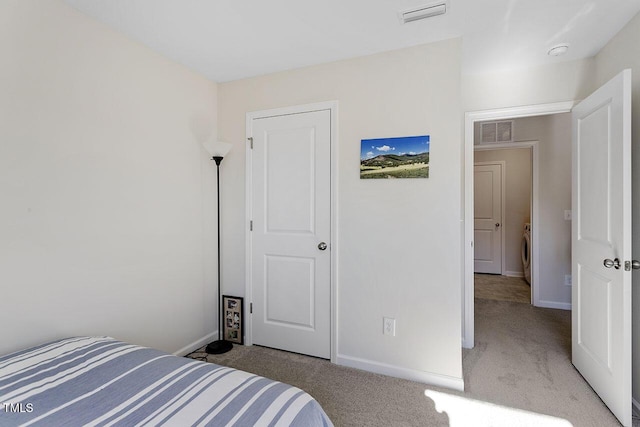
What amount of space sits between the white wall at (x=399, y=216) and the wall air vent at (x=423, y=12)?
346mm

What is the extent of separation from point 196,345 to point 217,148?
5.64ft

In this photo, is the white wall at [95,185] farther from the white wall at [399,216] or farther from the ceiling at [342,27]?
the white wall at [399,216]

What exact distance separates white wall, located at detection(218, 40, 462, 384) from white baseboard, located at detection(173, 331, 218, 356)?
1.24 metres

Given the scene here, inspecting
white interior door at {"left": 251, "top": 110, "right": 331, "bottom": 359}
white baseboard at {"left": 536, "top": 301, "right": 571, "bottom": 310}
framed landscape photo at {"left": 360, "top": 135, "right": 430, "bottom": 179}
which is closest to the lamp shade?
white interior door at {"left": 251, "top": 110, "right": 331, "bottom": 359}

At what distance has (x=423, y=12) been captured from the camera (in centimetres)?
184

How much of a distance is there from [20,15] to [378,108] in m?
2.13

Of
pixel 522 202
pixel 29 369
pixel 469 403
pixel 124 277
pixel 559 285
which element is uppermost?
pixel 522 202

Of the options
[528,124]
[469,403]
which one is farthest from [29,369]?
[528,124]

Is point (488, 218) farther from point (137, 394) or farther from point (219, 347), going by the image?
point (137, 394)

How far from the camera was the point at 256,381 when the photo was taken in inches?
48.5

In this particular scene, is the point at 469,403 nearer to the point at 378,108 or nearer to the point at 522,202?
the point at 378,108

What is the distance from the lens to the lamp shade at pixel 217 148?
2609 millimetres

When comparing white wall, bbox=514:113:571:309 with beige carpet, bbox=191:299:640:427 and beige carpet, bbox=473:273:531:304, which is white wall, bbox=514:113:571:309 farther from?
beige carpet, bbox=191:299:640:427

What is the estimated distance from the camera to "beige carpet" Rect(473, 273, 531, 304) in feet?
13.9
